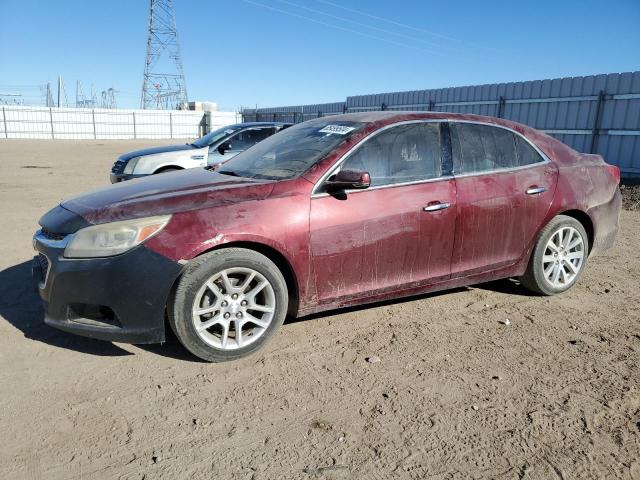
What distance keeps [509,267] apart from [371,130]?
1.75m

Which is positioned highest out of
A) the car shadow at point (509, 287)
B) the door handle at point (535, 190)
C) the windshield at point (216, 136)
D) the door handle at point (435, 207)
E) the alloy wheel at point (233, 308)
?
the windshield at point (216, 136)

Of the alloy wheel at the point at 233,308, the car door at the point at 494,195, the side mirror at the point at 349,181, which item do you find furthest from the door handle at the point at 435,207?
the alloy wheel at the point at 233,308

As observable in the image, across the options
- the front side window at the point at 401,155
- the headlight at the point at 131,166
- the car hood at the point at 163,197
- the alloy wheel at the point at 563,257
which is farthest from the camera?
the headlight at the point at 131,166

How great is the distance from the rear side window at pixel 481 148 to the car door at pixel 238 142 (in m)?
5.76

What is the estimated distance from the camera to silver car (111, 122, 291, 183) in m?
8.75

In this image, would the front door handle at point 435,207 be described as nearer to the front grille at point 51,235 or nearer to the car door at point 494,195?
the car door at point 494,195

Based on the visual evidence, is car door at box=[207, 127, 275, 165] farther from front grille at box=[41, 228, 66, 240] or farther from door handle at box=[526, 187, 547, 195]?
door handle at box=[526, 187, 547, 195]

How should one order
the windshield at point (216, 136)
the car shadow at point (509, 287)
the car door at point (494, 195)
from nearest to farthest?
the car door at point (494, 195) < the car shadow at point (509, 287) < the windshield at point (216, 136)

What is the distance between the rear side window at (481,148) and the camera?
408cm

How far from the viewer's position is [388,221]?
362 cm

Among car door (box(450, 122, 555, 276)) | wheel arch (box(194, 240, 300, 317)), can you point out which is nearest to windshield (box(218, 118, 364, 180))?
wheel arch (box(194, 240, 300, 317))

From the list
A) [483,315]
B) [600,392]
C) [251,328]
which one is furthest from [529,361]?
[251,328]

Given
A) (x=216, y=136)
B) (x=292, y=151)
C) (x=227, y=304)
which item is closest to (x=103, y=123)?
(x=216, y=136)

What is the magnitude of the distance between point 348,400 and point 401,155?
194 centimetres
